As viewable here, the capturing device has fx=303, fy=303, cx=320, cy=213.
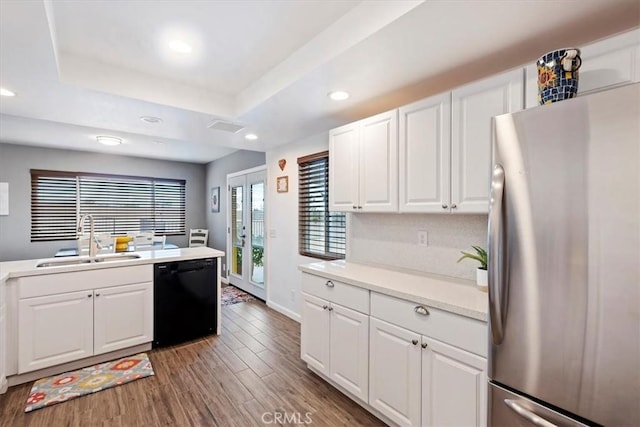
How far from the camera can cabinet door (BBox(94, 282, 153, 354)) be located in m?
2.73

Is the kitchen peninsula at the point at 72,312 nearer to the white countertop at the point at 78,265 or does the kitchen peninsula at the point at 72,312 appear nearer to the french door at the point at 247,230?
the white countertop at the point at 78,265

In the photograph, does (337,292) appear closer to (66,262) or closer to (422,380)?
(422,380)

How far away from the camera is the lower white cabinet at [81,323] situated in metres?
2.43

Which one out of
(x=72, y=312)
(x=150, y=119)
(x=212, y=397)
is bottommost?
(x=212, y=397)

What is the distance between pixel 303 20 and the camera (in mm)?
1811

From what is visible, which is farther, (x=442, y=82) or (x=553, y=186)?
(x=442, y=82)

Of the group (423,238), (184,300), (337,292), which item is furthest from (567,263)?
(184,300)

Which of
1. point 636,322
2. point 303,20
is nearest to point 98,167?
point 303,20

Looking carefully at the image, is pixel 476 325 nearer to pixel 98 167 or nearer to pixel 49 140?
pixel 49 140

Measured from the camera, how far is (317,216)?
11.8ft

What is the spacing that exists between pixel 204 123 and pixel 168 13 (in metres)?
1.47

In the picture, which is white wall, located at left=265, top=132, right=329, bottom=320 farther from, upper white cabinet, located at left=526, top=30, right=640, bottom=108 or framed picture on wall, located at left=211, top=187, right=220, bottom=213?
upper white cabinet, located at left=526, top=30, right=640, bottom=108

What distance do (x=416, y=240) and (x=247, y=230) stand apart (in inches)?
132

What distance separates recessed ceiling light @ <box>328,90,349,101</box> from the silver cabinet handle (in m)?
2.13
